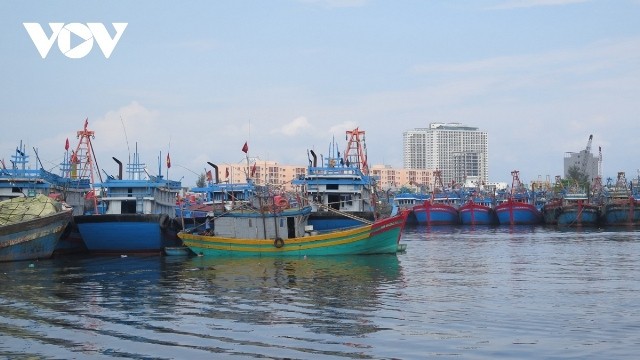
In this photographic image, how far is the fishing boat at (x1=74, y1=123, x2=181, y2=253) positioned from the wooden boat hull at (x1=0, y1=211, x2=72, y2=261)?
2742 mm

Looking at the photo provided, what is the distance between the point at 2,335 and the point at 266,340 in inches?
268

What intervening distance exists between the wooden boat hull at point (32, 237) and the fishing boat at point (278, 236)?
6841 millimetres

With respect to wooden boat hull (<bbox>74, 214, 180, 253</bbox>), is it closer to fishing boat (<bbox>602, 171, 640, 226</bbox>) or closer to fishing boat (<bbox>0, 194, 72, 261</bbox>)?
fishing boat (<bbox>0, 194, 72, 261</bbox>)

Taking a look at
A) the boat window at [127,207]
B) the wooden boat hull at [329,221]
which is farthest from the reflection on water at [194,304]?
the boat window at [127,207]

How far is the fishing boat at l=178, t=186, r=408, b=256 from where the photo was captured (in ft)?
149

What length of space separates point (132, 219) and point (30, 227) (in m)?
6.57

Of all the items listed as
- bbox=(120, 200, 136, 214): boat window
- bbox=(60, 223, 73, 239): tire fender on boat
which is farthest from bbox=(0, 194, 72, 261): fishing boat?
bbox=(120, 200, 136, 214): boat window

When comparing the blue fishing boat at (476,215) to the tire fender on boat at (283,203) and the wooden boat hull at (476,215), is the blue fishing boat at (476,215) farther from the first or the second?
the tire fender on boat at (283,203)

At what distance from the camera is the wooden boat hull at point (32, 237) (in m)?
42.6

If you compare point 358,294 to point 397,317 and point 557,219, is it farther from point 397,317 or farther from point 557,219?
point 557,219

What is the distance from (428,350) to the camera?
18.8 metres

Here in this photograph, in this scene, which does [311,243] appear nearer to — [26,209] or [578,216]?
[26,209]

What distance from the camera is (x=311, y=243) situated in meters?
45.2

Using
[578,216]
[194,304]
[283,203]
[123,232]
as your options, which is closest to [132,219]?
[123,232]
